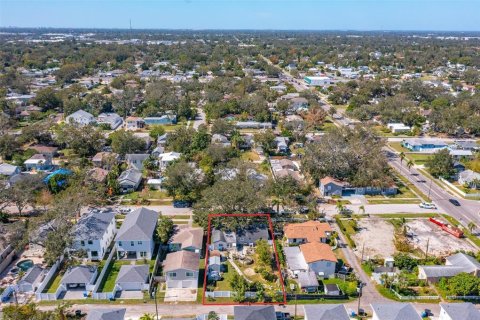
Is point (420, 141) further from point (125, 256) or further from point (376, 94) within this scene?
point (125, 256)

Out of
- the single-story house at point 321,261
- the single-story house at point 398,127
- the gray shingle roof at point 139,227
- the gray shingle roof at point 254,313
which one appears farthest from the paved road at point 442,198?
the gray shingle roof at point 139,227

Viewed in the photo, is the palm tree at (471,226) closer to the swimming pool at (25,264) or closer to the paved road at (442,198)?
the paved road at (442,198)

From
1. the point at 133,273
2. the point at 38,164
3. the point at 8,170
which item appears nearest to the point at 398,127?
the point at 133,273

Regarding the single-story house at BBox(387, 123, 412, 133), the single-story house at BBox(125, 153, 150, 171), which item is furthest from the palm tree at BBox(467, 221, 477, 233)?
the single-story house at BBox(125, 153, 150, 171)

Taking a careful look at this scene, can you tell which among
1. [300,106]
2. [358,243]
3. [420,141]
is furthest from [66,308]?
[300,106]

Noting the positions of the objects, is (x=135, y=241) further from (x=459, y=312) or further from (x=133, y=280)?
(x=459, y=312)

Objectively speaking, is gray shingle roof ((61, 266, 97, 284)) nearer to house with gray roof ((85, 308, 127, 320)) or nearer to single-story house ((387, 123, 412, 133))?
house with gray roof ((85, 308, 127, 320))

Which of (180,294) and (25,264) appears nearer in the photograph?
(180,294)
